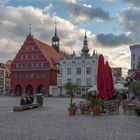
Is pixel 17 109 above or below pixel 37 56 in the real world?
below

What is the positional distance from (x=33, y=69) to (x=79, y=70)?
1196cm

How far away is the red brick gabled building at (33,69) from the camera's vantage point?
10188 cm

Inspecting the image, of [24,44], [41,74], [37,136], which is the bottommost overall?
[37,136]

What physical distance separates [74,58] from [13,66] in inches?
652

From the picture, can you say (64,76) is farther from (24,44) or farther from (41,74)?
(24,44)

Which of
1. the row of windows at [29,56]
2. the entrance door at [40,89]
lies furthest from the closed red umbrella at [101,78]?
the entrance door at [40,89]

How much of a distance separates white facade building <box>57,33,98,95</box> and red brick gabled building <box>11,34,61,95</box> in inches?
134

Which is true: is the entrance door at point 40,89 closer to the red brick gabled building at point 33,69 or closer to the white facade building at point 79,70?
the red brick gabled building at point 33,69

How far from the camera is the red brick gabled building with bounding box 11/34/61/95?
334 ft

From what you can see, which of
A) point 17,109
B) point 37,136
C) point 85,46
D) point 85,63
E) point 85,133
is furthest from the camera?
point 85,46

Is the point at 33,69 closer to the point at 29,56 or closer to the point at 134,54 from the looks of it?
the point at 29,56

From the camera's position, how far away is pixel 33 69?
103312mm

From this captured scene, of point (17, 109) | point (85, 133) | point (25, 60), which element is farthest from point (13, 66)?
point (85, 133)

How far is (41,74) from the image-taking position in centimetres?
10250
